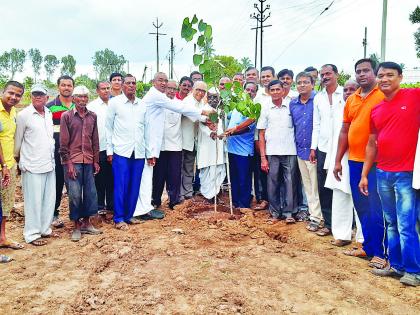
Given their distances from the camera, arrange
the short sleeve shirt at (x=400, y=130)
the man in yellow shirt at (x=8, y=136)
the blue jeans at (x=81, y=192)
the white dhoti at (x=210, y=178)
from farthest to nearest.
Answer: the white dhoti at (x=210, y=178) < the blue jeans at (x=81, y=192) < the man in yellow shirt at (x=8, y=136) < the short sleeve shirt at (x=400, y=130)

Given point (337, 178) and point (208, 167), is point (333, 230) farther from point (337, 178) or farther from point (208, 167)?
point (208, 167)

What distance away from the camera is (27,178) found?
4.60m

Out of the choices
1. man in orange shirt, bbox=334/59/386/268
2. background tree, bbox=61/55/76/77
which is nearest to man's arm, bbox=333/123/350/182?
man in orange shirt, bbox=334/59/386/268

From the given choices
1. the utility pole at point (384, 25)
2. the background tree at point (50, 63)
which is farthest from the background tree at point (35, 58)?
the utility pole at point (384, 25)

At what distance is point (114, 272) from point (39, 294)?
2.20 ft

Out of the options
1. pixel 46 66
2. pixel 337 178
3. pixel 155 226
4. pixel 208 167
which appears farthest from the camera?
pixel 46 66

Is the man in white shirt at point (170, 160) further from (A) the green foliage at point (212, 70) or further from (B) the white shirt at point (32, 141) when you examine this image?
(B) the white shirt at point (32, 141)

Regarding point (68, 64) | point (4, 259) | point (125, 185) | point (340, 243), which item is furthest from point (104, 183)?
point (68, 64)

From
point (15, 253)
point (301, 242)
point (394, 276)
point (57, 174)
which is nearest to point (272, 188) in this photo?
point (301, 242)

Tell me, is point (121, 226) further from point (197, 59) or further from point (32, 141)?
point (197, 59)

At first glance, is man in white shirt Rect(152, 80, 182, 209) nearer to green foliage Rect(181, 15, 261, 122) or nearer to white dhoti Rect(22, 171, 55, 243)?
green foliage Rect(181, 15, 261, 122)

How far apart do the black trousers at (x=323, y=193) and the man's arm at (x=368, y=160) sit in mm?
1040

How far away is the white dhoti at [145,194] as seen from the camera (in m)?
5.45

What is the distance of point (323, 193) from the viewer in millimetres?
4914
